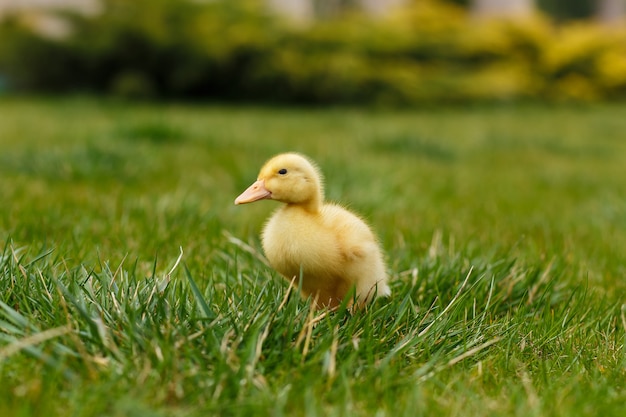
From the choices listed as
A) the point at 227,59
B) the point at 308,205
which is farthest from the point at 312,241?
the point at 227,59

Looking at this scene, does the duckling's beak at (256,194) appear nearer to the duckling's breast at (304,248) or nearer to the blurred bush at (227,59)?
the duckling's breast at (304,248)

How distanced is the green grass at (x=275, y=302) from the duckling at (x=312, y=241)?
0.10 meters

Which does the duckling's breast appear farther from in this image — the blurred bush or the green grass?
the blurred bush

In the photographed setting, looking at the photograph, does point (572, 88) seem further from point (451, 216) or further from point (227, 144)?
point (451, 216)

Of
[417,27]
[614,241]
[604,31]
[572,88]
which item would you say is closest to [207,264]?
[614,241]

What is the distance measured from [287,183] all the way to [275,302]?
327 mm

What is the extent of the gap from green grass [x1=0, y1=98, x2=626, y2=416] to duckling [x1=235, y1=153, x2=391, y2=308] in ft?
0.34

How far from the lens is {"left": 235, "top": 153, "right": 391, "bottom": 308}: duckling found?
1830 mm

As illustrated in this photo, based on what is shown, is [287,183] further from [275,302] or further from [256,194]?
[275,302]

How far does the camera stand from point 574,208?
14.4 ft

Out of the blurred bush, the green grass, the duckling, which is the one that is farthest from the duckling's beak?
the blurred bush

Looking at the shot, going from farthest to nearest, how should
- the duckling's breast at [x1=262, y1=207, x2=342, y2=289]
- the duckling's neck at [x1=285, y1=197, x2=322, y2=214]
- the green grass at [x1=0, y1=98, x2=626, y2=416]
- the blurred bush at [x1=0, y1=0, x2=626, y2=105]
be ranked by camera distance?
the blurred bush at [x1=0, y1=0, x2=626, y2=105], the duckling's neck at [x1=285, y1=197, x2=322, y2=214], the duckling's breast at [x1=262, y1=207, x2=342, y2=289], the green grass at [x1=0, y1=98, x2=626, y2=416]

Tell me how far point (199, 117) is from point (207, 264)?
616 cm

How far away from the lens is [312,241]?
1823mm
